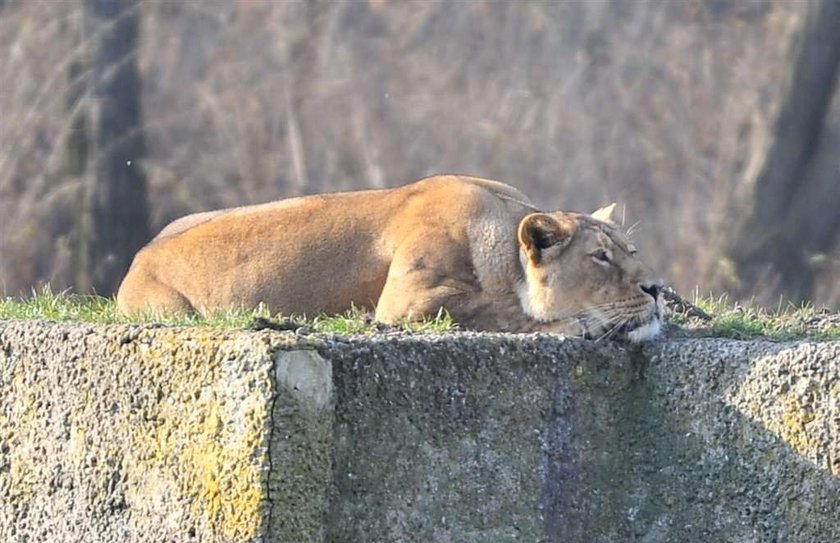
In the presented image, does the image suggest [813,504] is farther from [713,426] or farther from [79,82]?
[79,82]

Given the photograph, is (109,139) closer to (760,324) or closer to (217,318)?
(217,318)

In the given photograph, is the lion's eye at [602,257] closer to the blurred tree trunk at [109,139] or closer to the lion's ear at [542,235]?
the lion's ear at [542,235]

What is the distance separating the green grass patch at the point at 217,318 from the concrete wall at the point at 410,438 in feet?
0.95

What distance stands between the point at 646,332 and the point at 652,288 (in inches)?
15.5

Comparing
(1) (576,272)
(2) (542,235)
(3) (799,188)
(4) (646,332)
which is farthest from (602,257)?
(3) (799,188)

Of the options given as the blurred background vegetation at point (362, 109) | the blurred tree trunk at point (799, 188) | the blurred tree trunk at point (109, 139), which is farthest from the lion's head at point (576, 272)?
the blurred tree trunk at point (109, 139)

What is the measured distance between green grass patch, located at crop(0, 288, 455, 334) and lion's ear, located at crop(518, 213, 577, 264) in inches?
14.6

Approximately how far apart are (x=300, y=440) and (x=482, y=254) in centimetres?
182

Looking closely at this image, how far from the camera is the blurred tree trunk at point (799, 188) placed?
1498 cm

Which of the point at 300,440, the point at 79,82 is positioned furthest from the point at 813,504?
the point at 79,82

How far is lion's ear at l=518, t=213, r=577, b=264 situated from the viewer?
608 centimetres

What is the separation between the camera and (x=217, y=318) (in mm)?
5449

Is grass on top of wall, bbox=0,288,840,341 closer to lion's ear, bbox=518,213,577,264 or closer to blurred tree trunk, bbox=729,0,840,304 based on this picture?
lion's ear, bbox=518,213,577,264

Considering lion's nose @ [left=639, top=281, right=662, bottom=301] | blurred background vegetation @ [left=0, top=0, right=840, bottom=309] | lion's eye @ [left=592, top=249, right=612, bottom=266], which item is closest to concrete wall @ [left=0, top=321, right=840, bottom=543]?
lion's nose @ [left=639, top=281, right=662, bottom=301]
